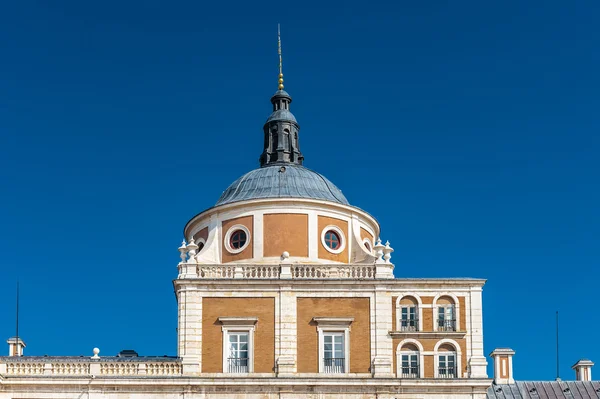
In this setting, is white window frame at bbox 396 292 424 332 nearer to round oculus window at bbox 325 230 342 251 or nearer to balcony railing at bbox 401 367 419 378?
balcony railing at bbox 401 367 419 378

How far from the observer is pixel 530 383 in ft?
196

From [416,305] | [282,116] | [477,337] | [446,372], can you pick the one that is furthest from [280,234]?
[477,337]

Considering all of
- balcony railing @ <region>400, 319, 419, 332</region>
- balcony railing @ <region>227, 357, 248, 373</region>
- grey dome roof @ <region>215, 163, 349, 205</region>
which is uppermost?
grey dome roof @ <region>215, 163, 349, 205</region>

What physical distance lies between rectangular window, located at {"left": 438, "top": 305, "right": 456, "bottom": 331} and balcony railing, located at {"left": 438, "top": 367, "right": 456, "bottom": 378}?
1.76 metres

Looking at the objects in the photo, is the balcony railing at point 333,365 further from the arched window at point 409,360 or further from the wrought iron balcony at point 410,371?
the wrought iron balcony at point 410,371

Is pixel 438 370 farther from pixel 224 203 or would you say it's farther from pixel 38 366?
pixel 38 366

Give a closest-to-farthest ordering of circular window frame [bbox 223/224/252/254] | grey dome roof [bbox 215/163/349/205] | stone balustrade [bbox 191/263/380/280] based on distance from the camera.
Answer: stone balustrade [bbox 191/263/380/280] < circular window frame [bbox 223/224/252/254] < grey dome roof [bbox 215/163/349/205]

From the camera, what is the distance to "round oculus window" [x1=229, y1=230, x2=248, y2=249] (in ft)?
185

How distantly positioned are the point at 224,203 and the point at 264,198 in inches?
83.9

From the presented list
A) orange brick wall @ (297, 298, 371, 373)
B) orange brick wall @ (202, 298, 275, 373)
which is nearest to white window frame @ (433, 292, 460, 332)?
orange brick wall @ (297, 298, 371, 373)

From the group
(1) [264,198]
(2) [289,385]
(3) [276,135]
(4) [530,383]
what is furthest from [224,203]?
(4) [530,383]

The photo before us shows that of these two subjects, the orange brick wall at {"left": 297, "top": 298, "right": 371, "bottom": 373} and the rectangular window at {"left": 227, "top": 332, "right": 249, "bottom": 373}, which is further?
the orange brick wall at {"left": 297, "top": 298, "right": 371, "bottom": 373}

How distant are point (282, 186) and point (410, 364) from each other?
11.4 m

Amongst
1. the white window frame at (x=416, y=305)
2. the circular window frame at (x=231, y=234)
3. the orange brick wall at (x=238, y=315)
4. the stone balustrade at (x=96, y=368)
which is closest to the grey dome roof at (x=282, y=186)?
the circular window frame at (x=231, y=234)
